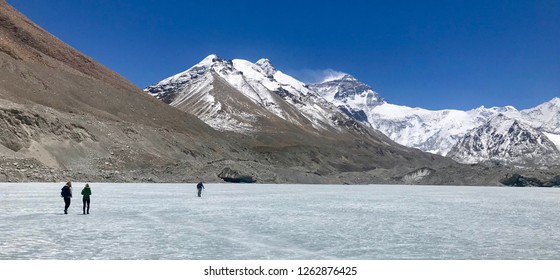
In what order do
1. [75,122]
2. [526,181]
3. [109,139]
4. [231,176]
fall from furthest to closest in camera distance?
[526,181], [109,139], [75,122], [231,176]

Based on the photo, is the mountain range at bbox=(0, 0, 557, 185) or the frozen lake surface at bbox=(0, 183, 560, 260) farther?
the mountain range at bbox=(0, 0, 557, 185)

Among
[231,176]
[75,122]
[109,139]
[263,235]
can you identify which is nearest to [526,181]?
[231,176]

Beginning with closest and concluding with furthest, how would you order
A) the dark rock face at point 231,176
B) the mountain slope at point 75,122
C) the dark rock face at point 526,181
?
the mountain slope at point 75,122 → the dark rock face at point 231,176 → the dark rock face at point 526,181

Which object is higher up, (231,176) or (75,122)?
(75,122)

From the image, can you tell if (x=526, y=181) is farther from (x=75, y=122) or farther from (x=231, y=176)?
(x=75, y=122)

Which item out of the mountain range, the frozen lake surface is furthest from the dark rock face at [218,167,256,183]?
the frozen lake surface

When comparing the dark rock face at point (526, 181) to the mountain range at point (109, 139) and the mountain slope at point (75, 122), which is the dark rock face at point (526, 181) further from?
the mountain slope at point (75, 122)

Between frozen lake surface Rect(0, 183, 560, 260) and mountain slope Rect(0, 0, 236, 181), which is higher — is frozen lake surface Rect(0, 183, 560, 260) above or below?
below

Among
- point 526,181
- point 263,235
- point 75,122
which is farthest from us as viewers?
point 526,181

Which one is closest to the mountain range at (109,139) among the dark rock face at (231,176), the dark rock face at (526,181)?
the dark rock face at (231,176)

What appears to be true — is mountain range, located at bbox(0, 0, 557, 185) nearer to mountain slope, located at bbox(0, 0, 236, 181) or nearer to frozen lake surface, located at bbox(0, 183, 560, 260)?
mountain slope, located at bbox(0, 0, 236, 181)
